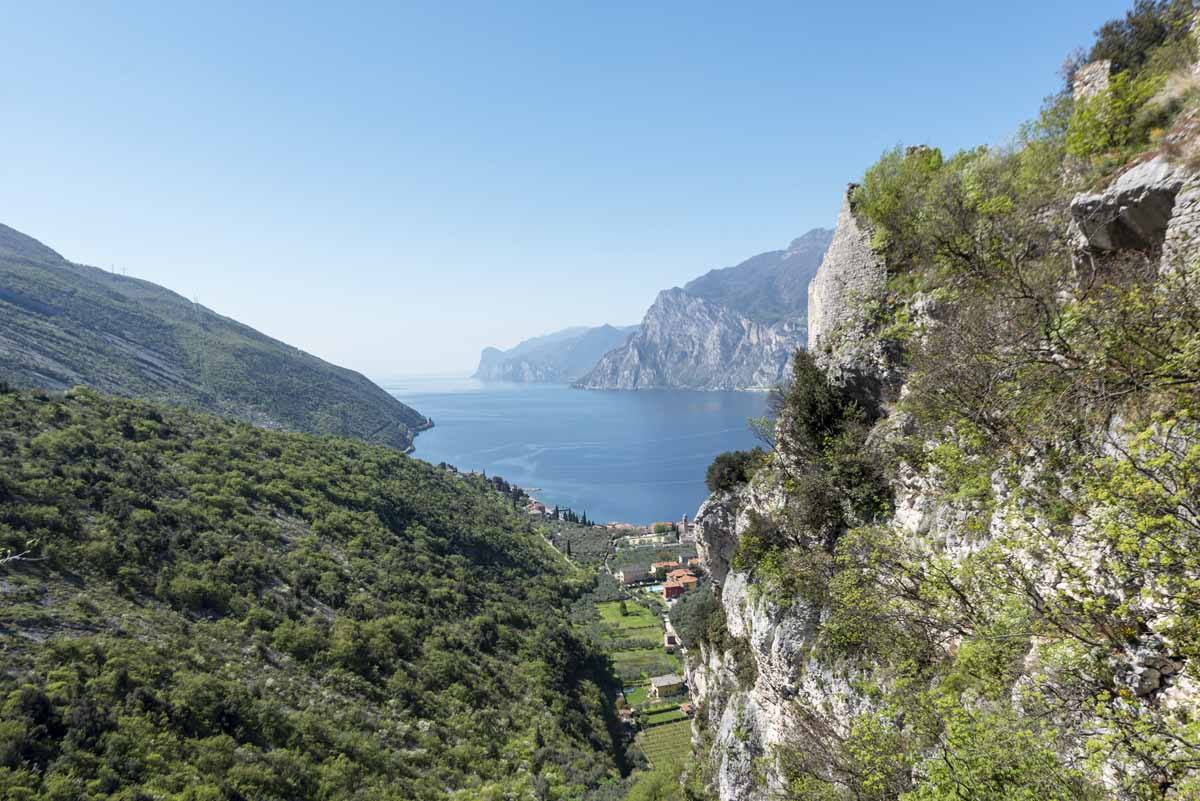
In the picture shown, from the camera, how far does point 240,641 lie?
22.4 m

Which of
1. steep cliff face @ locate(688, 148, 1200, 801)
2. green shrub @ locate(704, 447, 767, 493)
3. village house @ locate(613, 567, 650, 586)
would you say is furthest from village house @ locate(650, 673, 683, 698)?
green shrub @ locate(704, 447, 767, 493)

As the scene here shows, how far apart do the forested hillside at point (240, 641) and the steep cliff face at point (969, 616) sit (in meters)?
15.5

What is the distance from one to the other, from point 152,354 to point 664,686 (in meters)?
117

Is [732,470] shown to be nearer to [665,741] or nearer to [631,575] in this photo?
[665,741]

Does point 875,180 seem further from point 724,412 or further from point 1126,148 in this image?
point 724,412

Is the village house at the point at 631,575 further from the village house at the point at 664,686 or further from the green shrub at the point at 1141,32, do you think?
the green shrub at the point at 1141,32

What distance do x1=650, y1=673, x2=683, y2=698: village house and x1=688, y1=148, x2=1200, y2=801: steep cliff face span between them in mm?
29378

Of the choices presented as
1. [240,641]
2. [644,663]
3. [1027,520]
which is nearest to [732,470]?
[1027,520]

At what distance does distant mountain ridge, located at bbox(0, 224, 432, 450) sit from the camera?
226 ft

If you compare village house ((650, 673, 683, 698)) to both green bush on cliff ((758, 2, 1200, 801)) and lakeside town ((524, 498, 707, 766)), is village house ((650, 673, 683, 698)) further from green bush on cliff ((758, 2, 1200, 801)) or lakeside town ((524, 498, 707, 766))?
green bush on cliff ((758, 2, 1200, 801))

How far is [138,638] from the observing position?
63.1 feet

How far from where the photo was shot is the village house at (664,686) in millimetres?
40894

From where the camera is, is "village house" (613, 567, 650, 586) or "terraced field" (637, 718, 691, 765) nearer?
"terraced field" (637, 718, 691, 765)

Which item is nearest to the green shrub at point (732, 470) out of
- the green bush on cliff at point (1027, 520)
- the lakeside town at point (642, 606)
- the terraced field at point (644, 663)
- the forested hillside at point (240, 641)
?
the lakeside town at point (642, 606)
